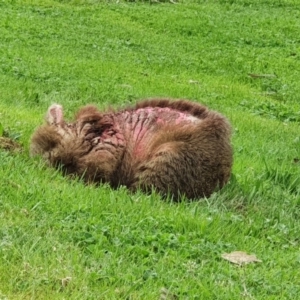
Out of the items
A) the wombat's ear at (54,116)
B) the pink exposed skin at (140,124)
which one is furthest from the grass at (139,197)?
the pink exposed skin at (140,124)

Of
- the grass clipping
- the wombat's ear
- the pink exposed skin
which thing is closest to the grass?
the grass clipping

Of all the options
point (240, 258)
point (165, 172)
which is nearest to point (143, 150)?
point (165, 172)

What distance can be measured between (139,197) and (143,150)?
1.54 feet

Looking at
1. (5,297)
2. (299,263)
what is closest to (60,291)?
(5,297)

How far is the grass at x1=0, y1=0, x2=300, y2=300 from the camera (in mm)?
3494

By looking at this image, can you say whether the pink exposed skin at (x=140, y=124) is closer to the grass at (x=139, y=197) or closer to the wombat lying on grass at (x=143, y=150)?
the wombat lying on grass at (x=143, y=150)

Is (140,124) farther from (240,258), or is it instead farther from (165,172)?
(240,258)

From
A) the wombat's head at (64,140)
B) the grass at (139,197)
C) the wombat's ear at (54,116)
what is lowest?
the grass at (139,197)

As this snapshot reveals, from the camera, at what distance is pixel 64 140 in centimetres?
496

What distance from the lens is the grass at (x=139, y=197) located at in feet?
11.5

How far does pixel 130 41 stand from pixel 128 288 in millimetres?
10910

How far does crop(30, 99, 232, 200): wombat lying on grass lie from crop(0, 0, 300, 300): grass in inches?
5.8

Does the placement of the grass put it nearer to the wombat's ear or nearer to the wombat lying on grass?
the wombat lying on grass

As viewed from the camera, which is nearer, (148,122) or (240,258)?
(240,258)
